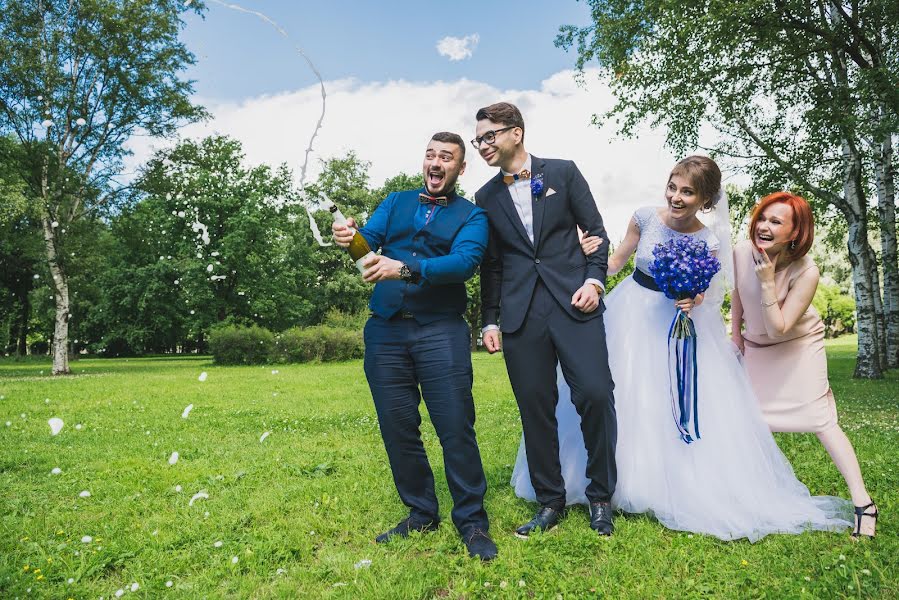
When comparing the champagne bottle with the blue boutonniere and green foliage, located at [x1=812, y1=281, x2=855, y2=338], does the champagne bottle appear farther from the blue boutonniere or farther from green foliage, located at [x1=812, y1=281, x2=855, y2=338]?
green foliage, located at [x1=812, y1=281, x2=855, y2=338]

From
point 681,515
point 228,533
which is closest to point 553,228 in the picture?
point 681,515

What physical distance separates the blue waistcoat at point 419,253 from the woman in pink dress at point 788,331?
6.35 feet

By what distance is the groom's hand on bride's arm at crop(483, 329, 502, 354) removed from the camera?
4.21 m

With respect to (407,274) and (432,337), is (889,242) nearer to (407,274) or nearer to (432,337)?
(432,337)

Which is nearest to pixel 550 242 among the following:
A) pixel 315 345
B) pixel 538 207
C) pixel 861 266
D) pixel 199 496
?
pixel 538 207

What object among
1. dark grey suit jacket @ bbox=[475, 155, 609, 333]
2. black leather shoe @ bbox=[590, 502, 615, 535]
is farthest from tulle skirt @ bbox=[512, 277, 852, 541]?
dark grey suit jacket @ bbox=[475, 155, 609, 333]

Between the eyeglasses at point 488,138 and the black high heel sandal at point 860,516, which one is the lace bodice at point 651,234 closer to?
the eyeglasses at point 488,138

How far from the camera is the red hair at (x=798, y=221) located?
12.9 ft

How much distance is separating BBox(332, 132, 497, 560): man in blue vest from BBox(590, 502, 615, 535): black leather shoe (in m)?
0.73

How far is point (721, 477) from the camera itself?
13.8 feet

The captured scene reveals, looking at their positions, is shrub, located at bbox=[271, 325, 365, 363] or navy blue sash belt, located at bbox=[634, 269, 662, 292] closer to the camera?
navy blue sash belt, located at bbox=[634, 269, 662, 292]

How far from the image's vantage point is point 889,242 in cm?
1705

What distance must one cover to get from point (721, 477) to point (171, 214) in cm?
3285

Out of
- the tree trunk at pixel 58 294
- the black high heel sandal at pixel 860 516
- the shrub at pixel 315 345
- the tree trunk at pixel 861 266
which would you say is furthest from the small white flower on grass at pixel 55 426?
the tree trunk at pixel 861 266
